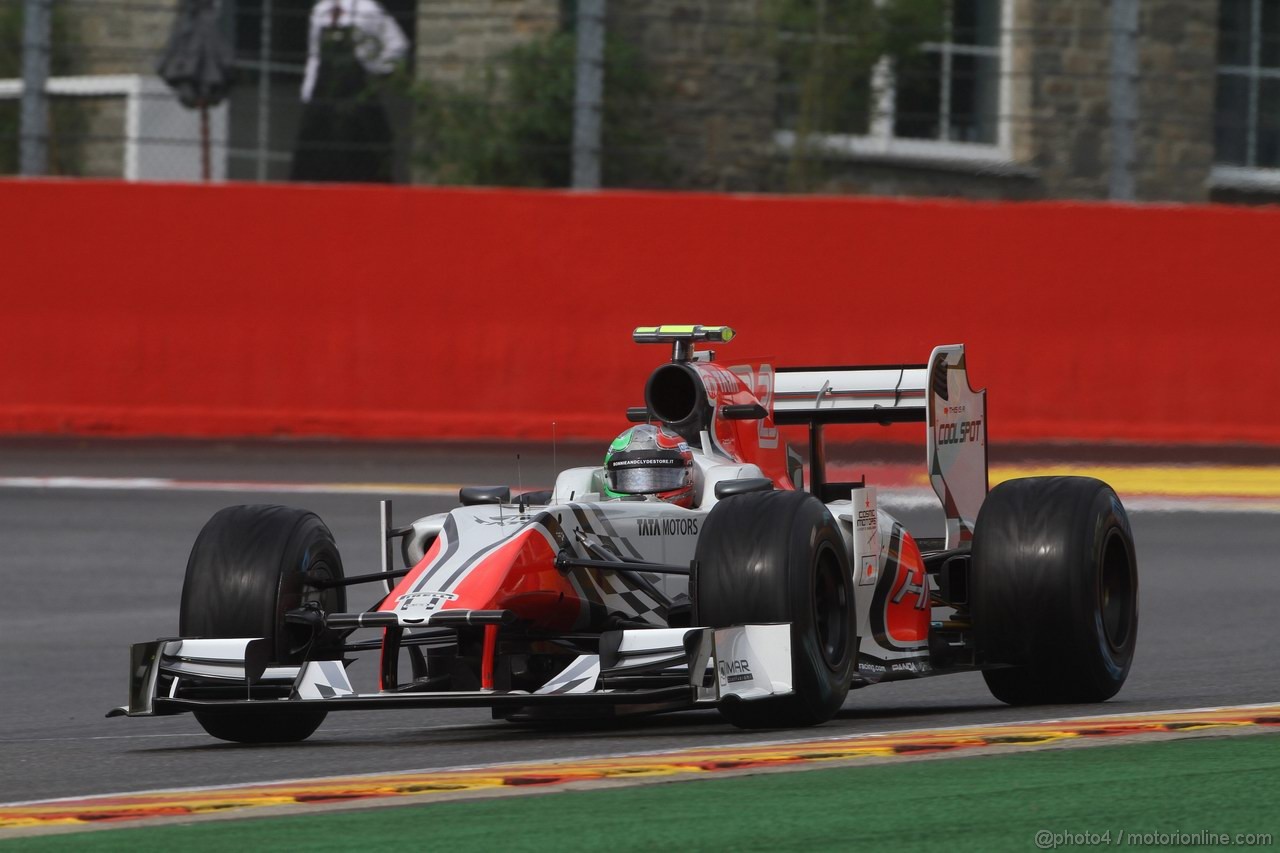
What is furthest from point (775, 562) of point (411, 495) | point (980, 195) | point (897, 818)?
point (980, 195)

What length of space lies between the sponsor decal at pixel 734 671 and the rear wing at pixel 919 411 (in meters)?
2.19

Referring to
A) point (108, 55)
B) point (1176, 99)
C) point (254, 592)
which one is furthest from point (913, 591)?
point (1176, 99)

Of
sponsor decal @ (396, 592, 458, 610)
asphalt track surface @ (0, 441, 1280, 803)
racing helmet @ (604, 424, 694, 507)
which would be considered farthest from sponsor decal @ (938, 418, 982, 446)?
sponsor decal @ (396, 592, 458, 610)

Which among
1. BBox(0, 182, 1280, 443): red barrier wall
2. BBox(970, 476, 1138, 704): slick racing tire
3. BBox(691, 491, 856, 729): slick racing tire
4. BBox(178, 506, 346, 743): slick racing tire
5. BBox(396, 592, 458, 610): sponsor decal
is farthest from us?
BBox(0, 182, 1280, 443): red barrier wall

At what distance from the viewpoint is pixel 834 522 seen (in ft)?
24.4

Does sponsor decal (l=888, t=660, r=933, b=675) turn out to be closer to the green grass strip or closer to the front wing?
the front wing

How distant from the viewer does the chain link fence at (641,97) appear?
16.5 m

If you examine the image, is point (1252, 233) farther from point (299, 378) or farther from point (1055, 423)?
point (299, 378)

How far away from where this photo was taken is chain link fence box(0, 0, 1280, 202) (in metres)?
16.5

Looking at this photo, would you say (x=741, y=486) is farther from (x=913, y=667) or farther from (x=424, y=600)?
(x=424, y=600)

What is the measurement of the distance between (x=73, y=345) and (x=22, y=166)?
1442mm

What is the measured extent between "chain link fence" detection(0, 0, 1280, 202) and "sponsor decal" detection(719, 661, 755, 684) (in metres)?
9.49

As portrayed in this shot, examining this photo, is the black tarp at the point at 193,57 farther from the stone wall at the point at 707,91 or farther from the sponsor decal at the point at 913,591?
the sponsor decal at the point at 913,591

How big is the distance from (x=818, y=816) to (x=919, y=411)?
A: 393 centimetres
